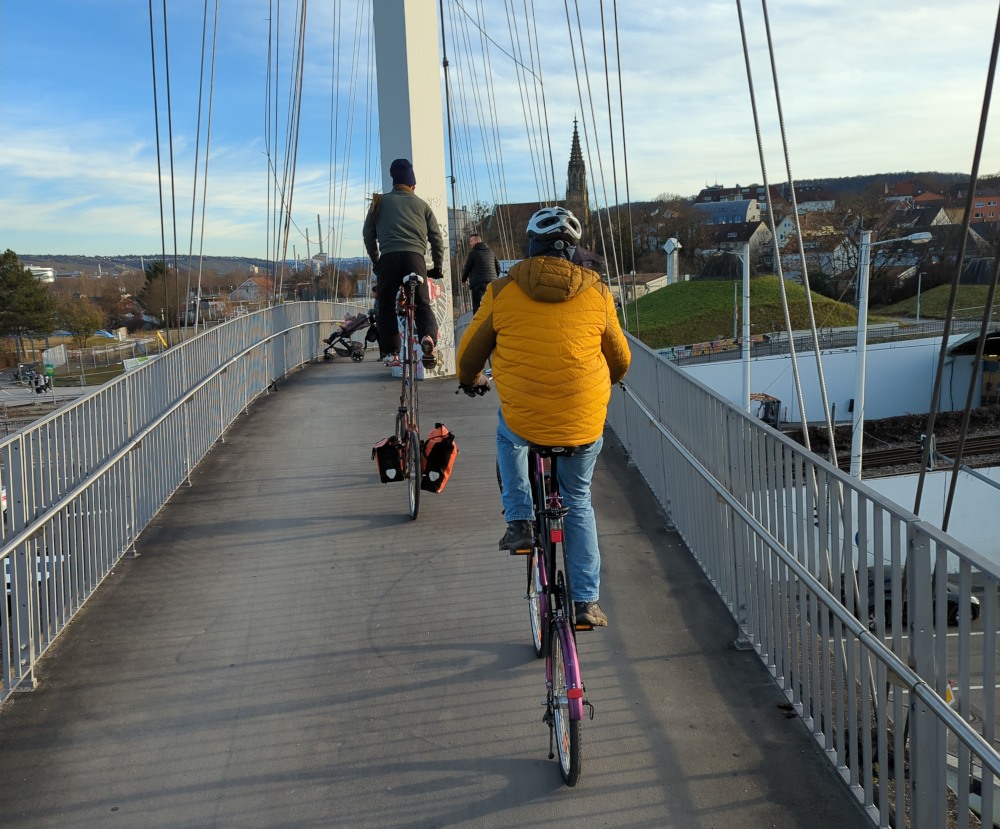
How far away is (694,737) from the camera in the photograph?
380cm

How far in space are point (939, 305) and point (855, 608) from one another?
58.0m

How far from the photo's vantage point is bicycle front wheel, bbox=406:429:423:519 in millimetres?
6520

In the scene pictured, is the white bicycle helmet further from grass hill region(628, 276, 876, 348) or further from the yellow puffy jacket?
grass hill region(628, 276, 876, 348)

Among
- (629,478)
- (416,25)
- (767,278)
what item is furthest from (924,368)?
(629,478)

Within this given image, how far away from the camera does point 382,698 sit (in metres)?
4.16

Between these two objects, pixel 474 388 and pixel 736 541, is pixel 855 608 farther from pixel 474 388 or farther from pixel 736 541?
pixel 474 388

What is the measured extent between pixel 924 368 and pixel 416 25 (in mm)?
45106

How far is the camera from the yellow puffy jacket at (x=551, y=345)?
12.2 feet

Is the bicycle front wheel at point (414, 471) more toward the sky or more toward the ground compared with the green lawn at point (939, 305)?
more toward the ground

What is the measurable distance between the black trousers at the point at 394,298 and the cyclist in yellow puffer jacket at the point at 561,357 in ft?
11.6

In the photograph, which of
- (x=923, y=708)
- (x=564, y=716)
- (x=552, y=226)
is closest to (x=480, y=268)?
(x=552, y=226)

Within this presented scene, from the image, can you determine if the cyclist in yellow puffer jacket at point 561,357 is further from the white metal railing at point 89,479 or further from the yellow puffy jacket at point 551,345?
the white metal railing at point 89,479

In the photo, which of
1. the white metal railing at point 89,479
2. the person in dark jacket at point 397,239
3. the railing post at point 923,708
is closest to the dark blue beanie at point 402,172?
the person in dark jacket at point 397,239

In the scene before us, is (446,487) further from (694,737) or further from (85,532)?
(694,737)
